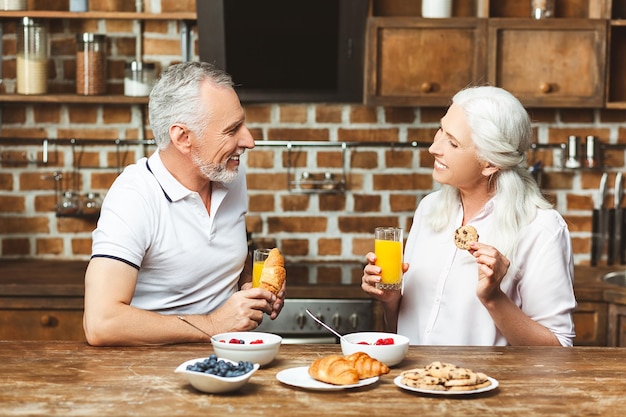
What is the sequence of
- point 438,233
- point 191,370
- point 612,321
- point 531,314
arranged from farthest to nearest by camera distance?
point 612,321
point 438,233
point 531,314
point 191,370

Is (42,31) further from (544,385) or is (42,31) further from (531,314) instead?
(544,385)

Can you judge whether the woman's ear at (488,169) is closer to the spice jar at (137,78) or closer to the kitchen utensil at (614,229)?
the kitchen utensil at (614,229)

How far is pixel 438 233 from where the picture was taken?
2.61m

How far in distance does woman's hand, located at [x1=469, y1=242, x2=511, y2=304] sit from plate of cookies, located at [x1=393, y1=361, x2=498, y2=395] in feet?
1.43

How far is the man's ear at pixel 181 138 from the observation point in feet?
8.20

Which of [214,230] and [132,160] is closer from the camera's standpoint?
[214,230]

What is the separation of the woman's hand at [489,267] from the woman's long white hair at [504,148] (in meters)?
0.19

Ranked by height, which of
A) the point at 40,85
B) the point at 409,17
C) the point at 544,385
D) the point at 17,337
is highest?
the point at 409,17

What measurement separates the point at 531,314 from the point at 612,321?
3.50 feet

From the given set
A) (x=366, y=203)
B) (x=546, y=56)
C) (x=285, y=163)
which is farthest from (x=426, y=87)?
(x=285, y=163)

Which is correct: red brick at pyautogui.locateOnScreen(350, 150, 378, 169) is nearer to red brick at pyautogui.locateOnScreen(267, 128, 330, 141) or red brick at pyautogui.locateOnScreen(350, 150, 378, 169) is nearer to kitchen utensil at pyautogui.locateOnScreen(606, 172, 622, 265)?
red brick at pyautogui.locateOnScreen(267, 128, 330, 141)

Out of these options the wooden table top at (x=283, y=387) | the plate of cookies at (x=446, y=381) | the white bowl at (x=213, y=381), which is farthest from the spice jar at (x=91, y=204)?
the plate of cookies at (x=446, y=381)

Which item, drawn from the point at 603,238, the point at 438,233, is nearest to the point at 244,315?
the point at 438,233

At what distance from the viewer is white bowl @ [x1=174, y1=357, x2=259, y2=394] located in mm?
1731
